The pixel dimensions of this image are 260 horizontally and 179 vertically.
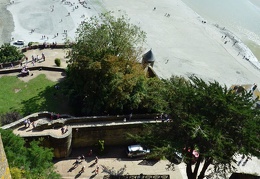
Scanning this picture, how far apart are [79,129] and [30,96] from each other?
28.6ft

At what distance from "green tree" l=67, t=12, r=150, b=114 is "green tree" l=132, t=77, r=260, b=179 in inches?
222

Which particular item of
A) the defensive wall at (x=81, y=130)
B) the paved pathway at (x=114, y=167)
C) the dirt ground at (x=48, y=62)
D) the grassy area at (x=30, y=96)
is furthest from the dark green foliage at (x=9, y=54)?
the paved pathway at (x=114, y=167)

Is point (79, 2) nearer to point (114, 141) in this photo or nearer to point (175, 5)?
point (175, 5)

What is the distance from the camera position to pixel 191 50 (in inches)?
2021

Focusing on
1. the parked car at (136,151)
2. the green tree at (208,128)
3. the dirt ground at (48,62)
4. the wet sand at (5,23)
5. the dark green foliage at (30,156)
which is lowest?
the wet sand at (5,23)

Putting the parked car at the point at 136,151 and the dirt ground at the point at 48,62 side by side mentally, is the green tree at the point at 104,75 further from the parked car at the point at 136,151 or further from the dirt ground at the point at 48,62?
the dirt ground at the point at 48,62

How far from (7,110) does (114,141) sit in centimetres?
1081

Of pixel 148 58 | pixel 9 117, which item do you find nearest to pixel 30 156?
pixel 9 117

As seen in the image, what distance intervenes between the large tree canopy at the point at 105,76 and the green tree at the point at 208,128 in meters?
5.60

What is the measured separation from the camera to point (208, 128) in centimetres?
1947

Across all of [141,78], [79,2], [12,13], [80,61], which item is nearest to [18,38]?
[12,13]

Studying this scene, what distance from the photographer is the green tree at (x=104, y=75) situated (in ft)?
89.3

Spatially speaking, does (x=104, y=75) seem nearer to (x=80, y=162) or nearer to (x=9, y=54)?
(x=80, y=162)

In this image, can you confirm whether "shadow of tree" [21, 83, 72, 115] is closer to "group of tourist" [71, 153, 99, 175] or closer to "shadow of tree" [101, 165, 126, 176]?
"group of tourist" [71, 153, 99, 175]
